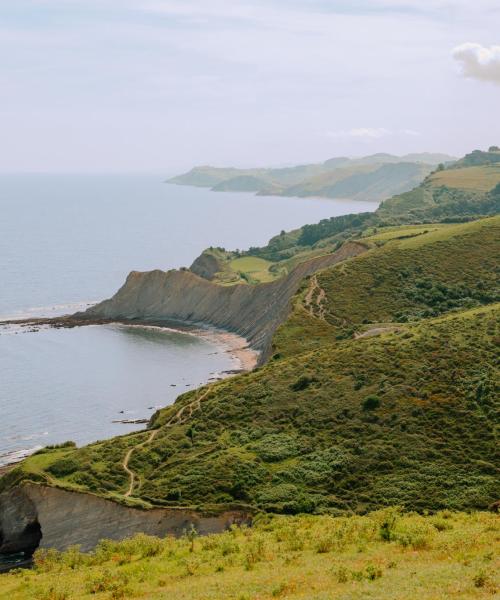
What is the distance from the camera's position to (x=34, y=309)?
157m

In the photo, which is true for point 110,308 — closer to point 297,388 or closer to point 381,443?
point 297,388

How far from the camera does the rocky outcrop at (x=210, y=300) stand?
128 m

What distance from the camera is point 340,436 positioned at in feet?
182

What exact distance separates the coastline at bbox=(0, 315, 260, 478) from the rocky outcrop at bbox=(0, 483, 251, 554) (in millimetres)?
55547

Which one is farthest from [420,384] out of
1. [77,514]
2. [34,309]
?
[34,309]

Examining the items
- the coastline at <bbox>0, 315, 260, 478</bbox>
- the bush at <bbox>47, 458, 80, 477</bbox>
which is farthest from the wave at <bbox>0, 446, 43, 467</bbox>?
the coastline at <bbox>0, 315, 260, 478</bbox>

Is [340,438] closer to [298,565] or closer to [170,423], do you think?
[170,423]

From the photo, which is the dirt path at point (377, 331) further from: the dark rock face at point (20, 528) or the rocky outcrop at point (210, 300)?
the rocky outcrop at point (210, 300)

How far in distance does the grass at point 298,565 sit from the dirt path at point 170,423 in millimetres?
11984

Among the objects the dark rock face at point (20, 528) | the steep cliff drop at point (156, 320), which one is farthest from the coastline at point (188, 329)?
the dark rock face at point (20, 528)

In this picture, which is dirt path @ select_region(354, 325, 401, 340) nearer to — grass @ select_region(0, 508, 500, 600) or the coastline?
the coastline

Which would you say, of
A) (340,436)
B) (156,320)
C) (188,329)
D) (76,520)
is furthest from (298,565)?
(156,320)

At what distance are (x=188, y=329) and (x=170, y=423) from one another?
73067 mm

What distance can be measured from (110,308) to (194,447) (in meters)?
95.0
